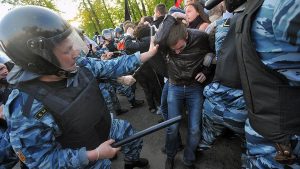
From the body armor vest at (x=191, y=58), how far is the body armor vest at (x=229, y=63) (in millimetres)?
897

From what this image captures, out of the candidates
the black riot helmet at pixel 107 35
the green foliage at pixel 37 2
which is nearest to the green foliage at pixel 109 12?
the green foliage at pixel 37 2

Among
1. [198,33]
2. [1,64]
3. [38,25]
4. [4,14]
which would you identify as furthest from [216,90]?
[1,64]

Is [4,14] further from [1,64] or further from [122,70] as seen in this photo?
[1,64]

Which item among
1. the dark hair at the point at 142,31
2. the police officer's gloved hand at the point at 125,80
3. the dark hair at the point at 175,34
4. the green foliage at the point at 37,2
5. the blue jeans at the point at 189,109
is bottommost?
the green foliage at the point at 37,2

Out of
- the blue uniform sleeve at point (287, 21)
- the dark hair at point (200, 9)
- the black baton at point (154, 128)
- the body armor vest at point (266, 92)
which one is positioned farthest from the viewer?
the dark hair at point (200, 9)

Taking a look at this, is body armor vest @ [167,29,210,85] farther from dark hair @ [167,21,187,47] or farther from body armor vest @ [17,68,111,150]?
body armor vest @ [17,68,111,150]

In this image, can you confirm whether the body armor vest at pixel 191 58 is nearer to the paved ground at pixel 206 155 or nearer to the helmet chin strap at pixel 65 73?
the paved ground at pixel 206 155

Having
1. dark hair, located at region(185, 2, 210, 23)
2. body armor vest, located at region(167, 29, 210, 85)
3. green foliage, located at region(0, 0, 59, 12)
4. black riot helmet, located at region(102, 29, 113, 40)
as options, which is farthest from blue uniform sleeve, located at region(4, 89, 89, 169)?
green foliage, located at region(0, 0, 59, 12)

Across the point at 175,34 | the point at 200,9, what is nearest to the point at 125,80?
the point at 175,34

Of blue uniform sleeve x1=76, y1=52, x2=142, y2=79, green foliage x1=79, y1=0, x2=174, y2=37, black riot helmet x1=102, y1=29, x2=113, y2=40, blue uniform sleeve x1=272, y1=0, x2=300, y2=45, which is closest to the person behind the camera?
blue uniform sleeve x1=272, y1=0, x2=300, y2=45

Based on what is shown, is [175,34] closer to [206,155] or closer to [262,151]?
[262,151]

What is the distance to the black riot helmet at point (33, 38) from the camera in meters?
2.08

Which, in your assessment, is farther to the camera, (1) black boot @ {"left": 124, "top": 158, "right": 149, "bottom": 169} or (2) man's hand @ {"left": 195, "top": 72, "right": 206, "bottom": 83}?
(1) black boot @ {"left": 124, "top": 158, "right": 149, "bottom": 169}

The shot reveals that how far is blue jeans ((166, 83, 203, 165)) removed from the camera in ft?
10.9
